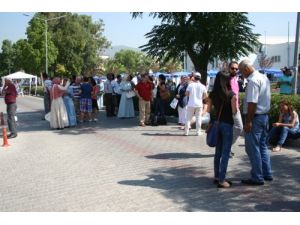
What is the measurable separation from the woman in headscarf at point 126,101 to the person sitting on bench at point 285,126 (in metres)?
8.13

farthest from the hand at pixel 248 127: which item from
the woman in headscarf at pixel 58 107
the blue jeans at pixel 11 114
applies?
the woman in headscarf at pixel 58 107

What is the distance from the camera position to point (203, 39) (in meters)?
15.8

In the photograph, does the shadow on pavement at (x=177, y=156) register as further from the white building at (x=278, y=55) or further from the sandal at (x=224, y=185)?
the white building at (x=278, y=55)

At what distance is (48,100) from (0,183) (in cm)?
1015

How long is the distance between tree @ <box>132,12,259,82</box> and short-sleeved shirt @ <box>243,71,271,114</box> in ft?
29.0

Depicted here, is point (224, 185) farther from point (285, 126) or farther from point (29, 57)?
point (29, 57)

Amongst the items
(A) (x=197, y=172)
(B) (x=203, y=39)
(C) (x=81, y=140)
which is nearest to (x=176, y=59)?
(B) (x=203, y=39)

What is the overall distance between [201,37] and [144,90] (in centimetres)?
312

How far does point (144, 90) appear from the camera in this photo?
46.6 ft

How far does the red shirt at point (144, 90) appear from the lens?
14.2m

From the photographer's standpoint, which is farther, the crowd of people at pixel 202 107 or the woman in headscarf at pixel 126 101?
the woman in headscarf at pixel 126 101

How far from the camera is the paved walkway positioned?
5.73 m

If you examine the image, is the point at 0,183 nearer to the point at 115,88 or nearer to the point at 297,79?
the point at 297,79

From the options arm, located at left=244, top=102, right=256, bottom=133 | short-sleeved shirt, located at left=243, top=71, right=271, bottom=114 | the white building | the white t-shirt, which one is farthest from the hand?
the white building
